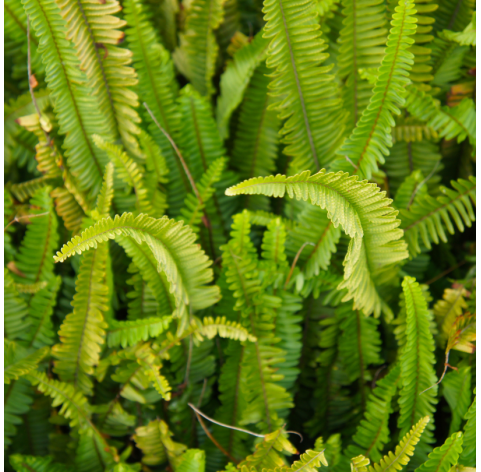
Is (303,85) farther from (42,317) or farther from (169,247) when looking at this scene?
(42,317)

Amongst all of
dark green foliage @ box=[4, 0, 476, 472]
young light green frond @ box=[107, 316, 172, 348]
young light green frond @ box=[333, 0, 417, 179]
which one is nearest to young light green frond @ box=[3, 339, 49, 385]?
dark green foliage @ box=[4, 0, 476, 472]

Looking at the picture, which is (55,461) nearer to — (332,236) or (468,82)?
(332,236)

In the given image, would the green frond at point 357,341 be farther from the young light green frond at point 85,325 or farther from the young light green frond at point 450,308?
the young light green frond at point 85,325

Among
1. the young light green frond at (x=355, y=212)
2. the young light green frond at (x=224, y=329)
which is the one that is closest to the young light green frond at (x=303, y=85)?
the young light green frond at (x=355, y=212)

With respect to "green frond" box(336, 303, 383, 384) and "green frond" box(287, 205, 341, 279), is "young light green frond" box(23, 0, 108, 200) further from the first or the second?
"green frond" box(336, 303, 383, 384)

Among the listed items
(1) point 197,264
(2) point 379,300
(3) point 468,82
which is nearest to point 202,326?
(1) point 197,264

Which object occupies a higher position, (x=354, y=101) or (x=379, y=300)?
(x=354, y=101)
